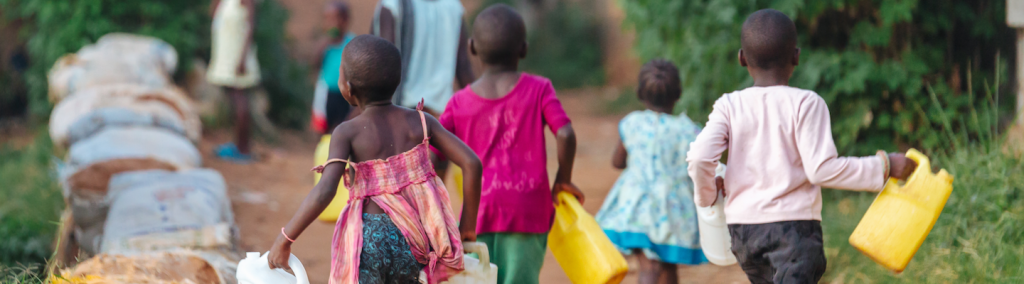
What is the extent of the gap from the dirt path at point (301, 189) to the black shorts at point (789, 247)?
1783 millimetres

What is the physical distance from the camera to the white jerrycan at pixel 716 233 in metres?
2.77

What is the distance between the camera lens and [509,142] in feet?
9.53

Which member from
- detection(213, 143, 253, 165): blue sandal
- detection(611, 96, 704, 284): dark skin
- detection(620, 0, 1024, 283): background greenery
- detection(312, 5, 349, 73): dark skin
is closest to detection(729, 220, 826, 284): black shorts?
detection(611, 96, 704, 284): dark skin

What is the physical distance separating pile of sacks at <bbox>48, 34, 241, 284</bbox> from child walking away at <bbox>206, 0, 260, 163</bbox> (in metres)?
0.50

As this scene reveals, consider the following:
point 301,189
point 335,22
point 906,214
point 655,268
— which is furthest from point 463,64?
point 301,189

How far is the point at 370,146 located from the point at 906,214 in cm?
150

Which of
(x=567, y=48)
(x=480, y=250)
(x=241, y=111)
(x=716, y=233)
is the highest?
(x=480, y=250)

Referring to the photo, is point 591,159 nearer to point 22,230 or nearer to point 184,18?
point 184,18

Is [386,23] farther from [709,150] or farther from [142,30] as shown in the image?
[142,30]

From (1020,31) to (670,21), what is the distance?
1860 mm

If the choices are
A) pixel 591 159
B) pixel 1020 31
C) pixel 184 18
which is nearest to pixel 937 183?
pixel 1020 31

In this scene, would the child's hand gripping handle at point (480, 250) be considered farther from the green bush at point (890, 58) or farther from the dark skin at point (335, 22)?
the dark skin at point (335, 22)

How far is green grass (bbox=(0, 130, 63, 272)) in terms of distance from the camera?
4910 mm

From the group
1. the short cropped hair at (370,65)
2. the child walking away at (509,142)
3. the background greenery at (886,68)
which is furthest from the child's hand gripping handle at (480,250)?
the background greenery at (886,68)
